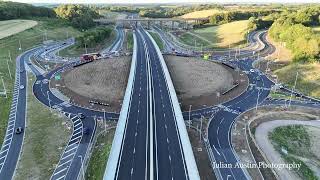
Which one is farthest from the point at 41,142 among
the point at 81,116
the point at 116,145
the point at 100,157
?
the point at 116,145

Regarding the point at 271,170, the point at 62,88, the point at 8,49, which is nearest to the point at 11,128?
the point at 62,88

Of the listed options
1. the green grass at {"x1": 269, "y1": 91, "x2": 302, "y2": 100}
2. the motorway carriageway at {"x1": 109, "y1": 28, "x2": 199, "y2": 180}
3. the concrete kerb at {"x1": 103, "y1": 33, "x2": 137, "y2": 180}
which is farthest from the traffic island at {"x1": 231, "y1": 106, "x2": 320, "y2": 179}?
the concrete kerb at {"x1": 103, "y1": 33, "x2": 137, "y2": 180}

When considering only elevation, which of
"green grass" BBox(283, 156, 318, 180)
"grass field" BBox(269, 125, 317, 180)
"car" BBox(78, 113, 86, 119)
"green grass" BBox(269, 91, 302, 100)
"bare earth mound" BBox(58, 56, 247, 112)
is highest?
"bare earth mound" BBox(58, 56, 247, 112)

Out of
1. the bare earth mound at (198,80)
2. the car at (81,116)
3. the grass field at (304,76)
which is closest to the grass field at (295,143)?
the bare earth mound at (198,80)

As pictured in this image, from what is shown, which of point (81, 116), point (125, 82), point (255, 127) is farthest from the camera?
point (125, 82)

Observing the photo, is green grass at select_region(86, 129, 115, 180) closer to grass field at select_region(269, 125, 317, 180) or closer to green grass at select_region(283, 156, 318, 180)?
grass field at select_region(269, 125, 317, 180)

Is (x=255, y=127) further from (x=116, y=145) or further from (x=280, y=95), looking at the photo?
(x=116, y=145)
